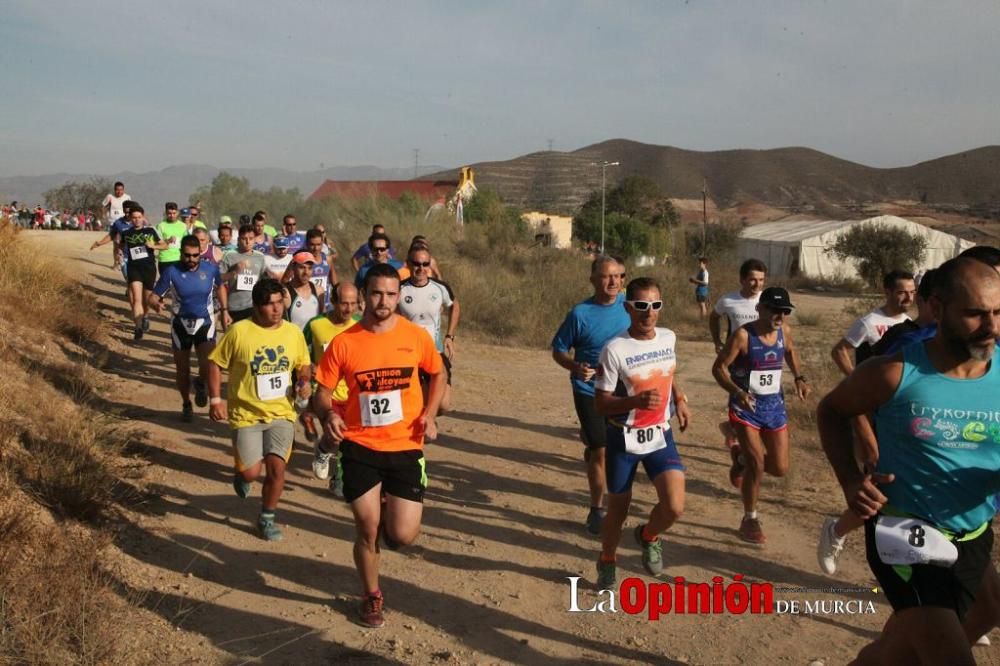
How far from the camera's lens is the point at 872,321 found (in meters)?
6.31

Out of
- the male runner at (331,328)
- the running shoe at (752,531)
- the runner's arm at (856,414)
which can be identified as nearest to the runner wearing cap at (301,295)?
the male runner at (331,328)

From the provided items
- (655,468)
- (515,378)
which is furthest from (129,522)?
(515,378)

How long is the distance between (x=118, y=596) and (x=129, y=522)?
1.30 m

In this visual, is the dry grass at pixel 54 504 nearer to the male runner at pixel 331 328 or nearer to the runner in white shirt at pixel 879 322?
the male runner at pixel 331 328

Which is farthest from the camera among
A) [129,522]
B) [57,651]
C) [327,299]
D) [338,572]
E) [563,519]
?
[327,299]

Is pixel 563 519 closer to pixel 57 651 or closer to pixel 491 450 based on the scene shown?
pixel 491 450

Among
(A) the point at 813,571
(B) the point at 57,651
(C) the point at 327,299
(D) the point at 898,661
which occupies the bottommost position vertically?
(A) the point at 813,571

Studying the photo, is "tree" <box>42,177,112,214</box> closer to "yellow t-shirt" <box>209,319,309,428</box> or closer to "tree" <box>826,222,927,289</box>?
"tree" <box>826,222,927,289</box>

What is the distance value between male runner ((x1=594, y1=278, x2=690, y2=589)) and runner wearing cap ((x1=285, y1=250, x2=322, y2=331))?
4217 mm

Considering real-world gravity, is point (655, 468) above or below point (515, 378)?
above

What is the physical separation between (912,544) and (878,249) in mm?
47730

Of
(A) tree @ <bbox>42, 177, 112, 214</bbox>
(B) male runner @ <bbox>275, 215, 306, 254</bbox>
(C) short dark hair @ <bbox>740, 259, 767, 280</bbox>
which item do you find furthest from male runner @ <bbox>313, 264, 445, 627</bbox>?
(A) tree @ <bbox>42, 177, 112, 214</bbox>

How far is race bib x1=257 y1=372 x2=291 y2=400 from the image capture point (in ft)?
19.7

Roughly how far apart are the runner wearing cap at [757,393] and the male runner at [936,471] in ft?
9.84
